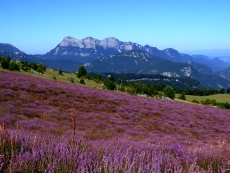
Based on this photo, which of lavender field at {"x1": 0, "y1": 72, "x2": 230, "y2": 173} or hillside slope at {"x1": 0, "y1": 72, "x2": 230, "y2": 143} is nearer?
lavender field at {"x1": 0, "y1": 72, "x2": 230, "y2": 173}

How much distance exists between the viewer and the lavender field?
334 centimetres

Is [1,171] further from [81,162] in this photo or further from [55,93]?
[55,93]

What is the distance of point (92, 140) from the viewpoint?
Result: 7652 millimetres

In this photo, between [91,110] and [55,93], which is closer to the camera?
[91,110]

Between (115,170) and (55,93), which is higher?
(115,170)

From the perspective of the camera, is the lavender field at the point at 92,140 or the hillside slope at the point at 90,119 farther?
the hillside slope at the point at 90,119

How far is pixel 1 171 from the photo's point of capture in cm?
291

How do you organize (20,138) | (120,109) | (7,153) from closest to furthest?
(7,153) → (20,138) → (120,109)

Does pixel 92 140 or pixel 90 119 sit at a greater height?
pixel 92 140

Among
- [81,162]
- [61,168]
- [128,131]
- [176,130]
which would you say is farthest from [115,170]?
A: [176,130]

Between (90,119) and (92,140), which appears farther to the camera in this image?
(90,119)

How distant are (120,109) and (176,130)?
5853mm

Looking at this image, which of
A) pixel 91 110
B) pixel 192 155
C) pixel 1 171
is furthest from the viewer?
pixel 91 110

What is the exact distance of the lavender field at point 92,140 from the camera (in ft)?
11.0
